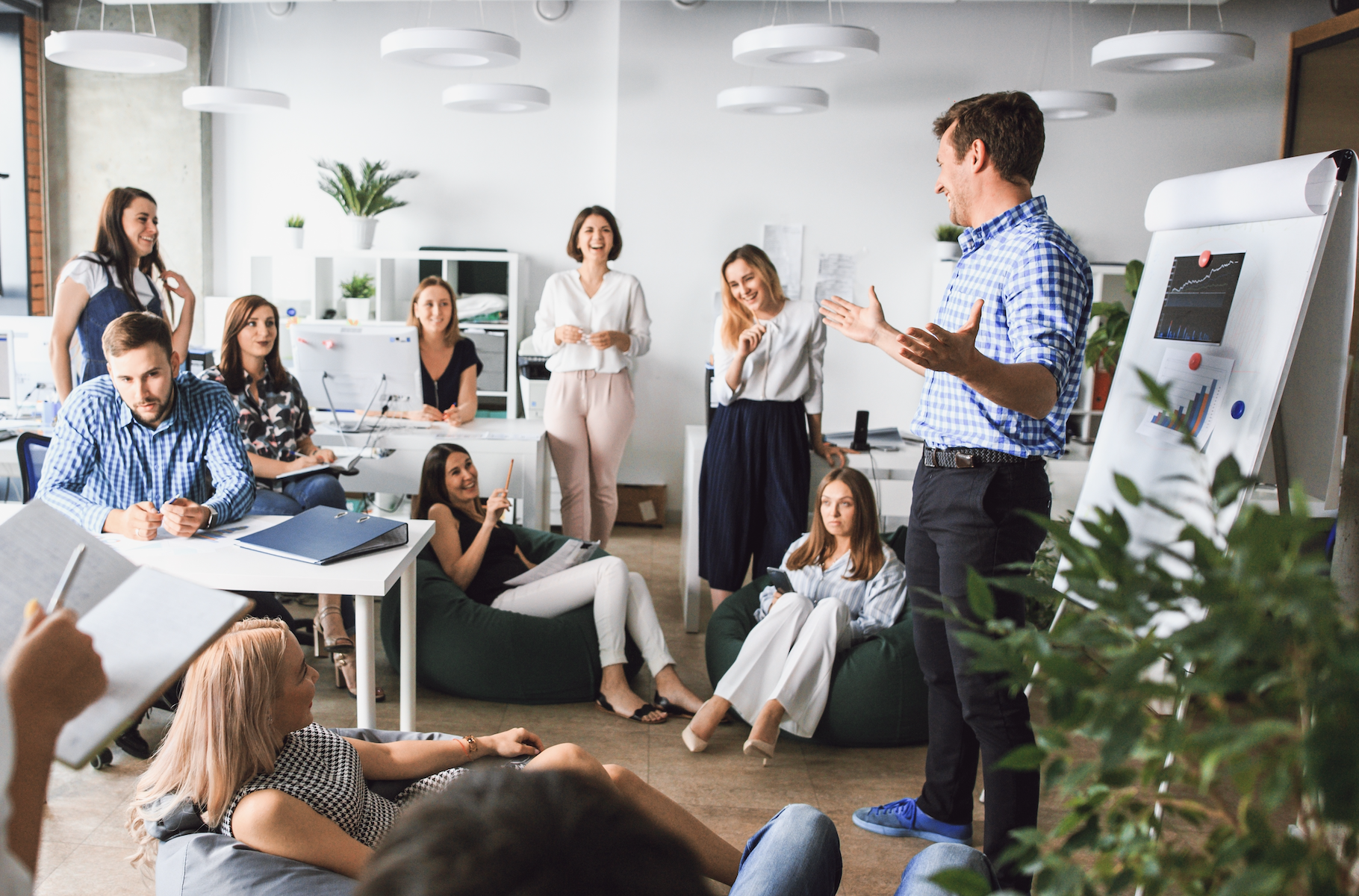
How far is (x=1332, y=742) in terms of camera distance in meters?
0.46

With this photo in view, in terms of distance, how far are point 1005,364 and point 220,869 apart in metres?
1.47

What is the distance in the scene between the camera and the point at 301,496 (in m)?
3.64

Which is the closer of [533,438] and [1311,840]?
[1311,840]

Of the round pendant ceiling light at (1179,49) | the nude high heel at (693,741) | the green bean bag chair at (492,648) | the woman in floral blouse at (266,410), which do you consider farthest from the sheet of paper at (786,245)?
the nude high heel at (693,741)

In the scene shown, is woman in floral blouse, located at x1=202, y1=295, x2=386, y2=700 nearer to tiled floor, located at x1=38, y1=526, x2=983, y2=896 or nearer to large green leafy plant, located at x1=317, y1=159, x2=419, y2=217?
tiled floor, located at x1=38, y1=526, x2=983, y2=896

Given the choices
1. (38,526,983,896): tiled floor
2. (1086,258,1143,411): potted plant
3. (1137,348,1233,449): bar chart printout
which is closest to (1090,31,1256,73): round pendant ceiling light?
(1086,258,1143,411): potted plant

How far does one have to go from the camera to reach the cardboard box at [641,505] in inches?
234

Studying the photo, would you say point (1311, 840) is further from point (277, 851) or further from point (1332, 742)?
point (277, 851)

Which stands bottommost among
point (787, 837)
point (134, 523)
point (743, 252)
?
point (787, 837)

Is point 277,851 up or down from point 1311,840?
down

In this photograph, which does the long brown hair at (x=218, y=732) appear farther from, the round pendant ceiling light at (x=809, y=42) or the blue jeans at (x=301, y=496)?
the round pendant ceiling light at (x=809, y=42)

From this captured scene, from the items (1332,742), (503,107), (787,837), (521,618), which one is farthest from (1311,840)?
(503,107)

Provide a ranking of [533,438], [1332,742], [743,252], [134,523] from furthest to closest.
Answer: [533,438], [743,252], [134,523], [1332,742]

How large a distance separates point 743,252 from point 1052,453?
195 cm
